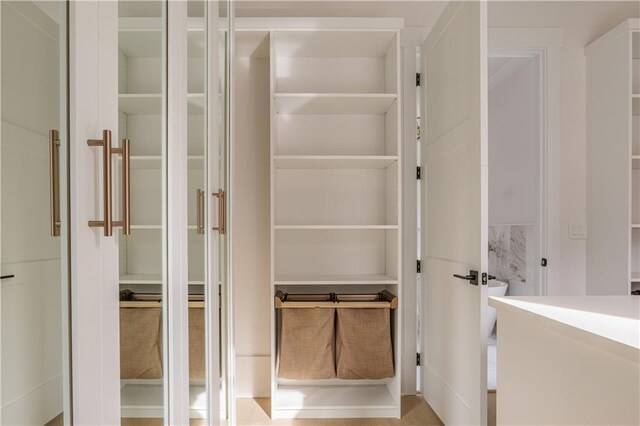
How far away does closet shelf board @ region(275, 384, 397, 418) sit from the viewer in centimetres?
237

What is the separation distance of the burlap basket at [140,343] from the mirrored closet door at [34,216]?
0.62 ft

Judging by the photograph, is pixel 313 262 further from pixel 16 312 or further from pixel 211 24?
pixel 16 312

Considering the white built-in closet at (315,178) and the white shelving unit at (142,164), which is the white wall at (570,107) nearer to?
the white built-in closet at (315,178)

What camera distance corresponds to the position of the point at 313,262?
2703 mm

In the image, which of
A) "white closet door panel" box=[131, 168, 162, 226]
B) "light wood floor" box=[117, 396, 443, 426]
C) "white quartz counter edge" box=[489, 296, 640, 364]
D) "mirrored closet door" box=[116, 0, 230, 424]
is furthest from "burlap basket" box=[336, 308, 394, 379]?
"white closet door panel" box=[131, 168, 162, 226]

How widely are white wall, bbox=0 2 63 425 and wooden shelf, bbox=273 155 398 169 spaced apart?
1.80 m

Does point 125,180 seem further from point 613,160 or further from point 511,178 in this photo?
point 511,178

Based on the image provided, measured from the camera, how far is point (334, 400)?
2.43 meters

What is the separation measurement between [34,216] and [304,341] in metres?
1.96

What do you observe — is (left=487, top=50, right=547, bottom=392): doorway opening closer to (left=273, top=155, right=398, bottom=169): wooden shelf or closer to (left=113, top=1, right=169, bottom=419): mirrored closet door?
(left=273, top=155, right=398, bottom=169): wooden shelf

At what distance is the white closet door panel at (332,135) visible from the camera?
2.70m

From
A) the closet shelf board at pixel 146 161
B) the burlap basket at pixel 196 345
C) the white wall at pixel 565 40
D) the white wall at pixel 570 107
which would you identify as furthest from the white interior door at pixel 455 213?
the closet shelf board at pixel 146 161

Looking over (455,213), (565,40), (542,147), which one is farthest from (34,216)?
(565,40)

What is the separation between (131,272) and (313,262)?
1907 mm
